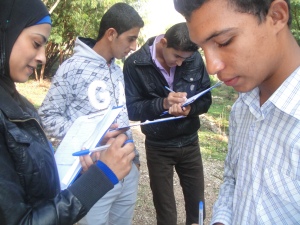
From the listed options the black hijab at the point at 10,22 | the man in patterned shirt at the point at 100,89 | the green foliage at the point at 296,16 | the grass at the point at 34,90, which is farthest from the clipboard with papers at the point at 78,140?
the grass at the point at 34,90

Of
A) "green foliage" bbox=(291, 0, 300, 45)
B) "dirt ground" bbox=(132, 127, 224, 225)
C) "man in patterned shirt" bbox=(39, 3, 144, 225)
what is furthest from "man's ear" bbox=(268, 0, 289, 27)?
"green foliage" bbox=(291, 0, 300, 45)

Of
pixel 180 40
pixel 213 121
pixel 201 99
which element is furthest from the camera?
pixel 213 121

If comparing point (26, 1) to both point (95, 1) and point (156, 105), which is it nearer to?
point (156, 105)

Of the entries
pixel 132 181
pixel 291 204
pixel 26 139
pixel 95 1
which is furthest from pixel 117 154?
pixel 95 1

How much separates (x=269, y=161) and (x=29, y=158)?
1.00 m

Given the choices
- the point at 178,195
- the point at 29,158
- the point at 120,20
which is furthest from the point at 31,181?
the point at 178,195

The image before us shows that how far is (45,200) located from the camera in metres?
1.40

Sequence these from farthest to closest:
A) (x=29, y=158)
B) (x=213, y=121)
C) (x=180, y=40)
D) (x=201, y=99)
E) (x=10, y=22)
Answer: (x=213, y=121) → (x=201, y=99) → (x=180, y=40) → (x=10, y=22) → (x=29, y=158)

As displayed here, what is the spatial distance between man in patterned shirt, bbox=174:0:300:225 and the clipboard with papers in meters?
0.71

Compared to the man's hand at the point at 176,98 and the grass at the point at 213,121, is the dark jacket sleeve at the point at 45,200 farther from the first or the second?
the grass at the point at 213,121

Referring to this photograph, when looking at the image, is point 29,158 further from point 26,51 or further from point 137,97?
point 137,97

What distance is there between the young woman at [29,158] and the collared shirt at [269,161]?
0.60m

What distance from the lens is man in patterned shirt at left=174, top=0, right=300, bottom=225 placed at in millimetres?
1140

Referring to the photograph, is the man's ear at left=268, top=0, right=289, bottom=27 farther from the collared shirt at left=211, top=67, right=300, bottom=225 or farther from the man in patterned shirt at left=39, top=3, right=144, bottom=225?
the man in patterned shirt at left=39, top=3, right=144, bottom=225
